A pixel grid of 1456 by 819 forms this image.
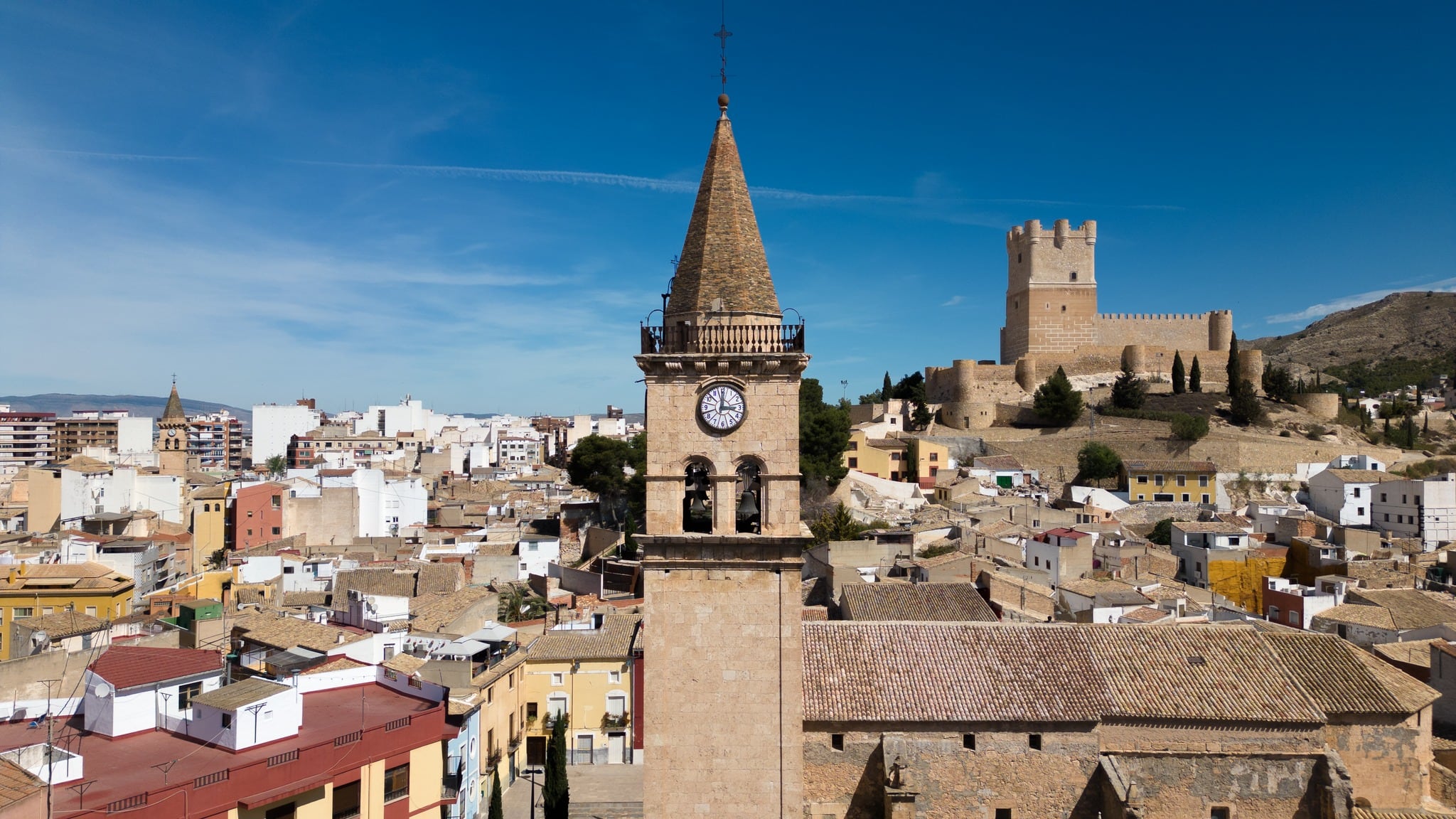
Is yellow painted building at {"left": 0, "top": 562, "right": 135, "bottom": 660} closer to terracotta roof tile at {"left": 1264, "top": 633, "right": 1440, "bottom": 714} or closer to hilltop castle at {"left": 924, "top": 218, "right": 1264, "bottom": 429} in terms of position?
terracotta roof tile at {"left": 1264, "top": 633, "right": 1440, "bottom": 714}

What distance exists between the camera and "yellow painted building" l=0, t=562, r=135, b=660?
A: 73.4ft

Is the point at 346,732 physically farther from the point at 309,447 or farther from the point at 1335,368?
the point at 1335,368

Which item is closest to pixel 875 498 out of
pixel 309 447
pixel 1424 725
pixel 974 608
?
pixel 974 608

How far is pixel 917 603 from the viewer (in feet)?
65.6

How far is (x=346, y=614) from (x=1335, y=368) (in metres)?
111

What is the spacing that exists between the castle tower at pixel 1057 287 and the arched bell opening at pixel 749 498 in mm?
54700

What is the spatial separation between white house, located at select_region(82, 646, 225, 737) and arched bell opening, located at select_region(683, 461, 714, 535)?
7639mm

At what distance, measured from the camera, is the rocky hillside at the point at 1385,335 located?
106 metres

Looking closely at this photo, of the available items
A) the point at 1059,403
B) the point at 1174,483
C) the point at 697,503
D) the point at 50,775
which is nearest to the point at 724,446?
the point at 697,503

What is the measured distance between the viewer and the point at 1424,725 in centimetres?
1405

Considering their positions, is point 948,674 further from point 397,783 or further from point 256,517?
point 256,517

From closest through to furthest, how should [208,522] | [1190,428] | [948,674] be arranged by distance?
[948,674], [208,522], [1190,428]

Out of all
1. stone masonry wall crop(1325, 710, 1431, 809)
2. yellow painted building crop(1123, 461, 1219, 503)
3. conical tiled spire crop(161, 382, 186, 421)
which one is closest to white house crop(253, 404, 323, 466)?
conical tiled spire crop(161, 382, 186, 421)

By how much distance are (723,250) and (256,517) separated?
113 ft
